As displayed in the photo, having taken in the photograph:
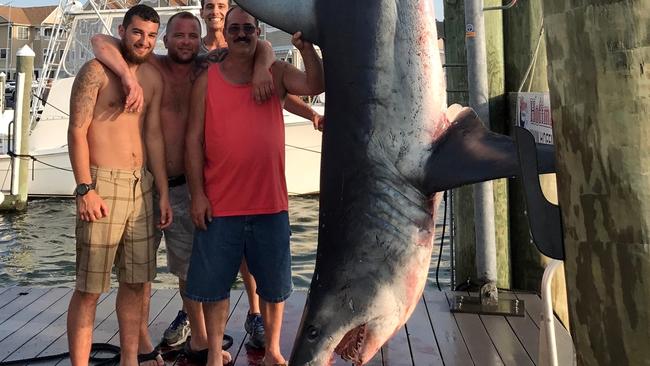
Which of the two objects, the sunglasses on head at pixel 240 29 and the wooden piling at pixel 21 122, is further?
the wooden piling at pixel 21 122

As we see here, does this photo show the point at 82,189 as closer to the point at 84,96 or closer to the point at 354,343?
the point at 84,96

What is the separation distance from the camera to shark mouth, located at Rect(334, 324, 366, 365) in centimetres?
184

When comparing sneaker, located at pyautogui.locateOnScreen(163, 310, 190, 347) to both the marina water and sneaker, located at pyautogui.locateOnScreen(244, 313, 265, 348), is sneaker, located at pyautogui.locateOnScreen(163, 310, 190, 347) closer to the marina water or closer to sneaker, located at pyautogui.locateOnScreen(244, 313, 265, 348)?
sneaker, located at pyautogui.locateOnScreen(244, 313, 265, 348)

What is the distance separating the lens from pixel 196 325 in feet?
10.0

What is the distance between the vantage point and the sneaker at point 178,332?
3.30m

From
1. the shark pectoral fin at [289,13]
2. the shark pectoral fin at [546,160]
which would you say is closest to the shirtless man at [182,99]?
the shark pectoral fin at [289,13]

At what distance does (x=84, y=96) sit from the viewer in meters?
2.58

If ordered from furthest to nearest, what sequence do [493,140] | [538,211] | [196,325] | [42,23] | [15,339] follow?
[42,23], [15,339], [196,325], [493,140], [538,211]

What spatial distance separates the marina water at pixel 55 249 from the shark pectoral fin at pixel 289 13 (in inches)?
202

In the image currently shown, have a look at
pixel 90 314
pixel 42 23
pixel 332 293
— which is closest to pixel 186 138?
pixel 90 314

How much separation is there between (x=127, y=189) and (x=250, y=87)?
0.62 metres

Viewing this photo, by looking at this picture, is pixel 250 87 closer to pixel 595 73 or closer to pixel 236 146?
pixel 236 146

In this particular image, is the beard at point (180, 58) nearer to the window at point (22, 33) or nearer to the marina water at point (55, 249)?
the marina water at point (55, 249)

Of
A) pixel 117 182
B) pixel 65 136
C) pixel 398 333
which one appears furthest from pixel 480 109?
pixel 65 136
